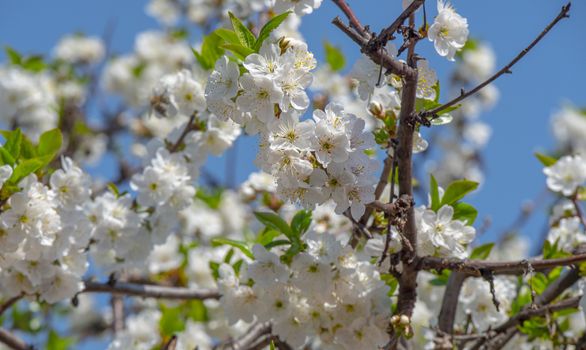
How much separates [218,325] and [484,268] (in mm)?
2431

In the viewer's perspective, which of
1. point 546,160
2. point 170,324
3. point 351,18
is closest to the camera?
point 351,18

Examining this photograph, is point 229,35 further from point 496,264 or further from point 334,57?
point 334,57

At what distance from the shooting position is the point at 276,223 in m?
2.60

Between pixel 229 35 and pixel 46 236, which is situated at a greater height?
pixel 229 35

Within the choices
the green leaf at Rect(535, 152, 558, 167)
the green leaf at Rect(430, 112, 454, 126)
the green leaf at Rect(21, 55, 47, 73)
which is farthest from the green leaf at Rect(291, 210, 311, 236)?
the green leaf at Rect(21, 55, 47, 73)

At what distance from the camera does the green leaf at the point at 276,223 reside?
8.48 ft

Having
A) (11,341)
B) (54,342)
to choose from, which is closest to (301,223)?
(11,341)

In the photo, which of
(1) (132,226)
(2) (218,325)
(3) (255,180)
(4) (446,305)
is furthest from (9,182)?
(2) (218,325)

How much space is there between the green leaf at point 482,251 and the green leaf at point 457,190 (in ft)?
1.40

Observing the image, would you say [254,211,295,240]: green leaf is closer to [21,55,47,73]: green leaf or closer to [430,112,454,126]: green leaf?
[430,112,454,126]: green leaf

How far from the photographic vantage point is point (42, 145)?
9.09 ft

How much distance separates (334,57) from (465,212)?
2.33 meters

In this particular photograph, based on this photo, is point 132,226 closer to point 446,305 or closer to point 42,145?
point 42,145

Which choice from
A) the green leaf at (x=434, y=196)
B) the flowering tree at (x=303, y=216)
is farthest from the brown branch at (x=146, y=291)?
the green leaf at (x=434, y=196)
